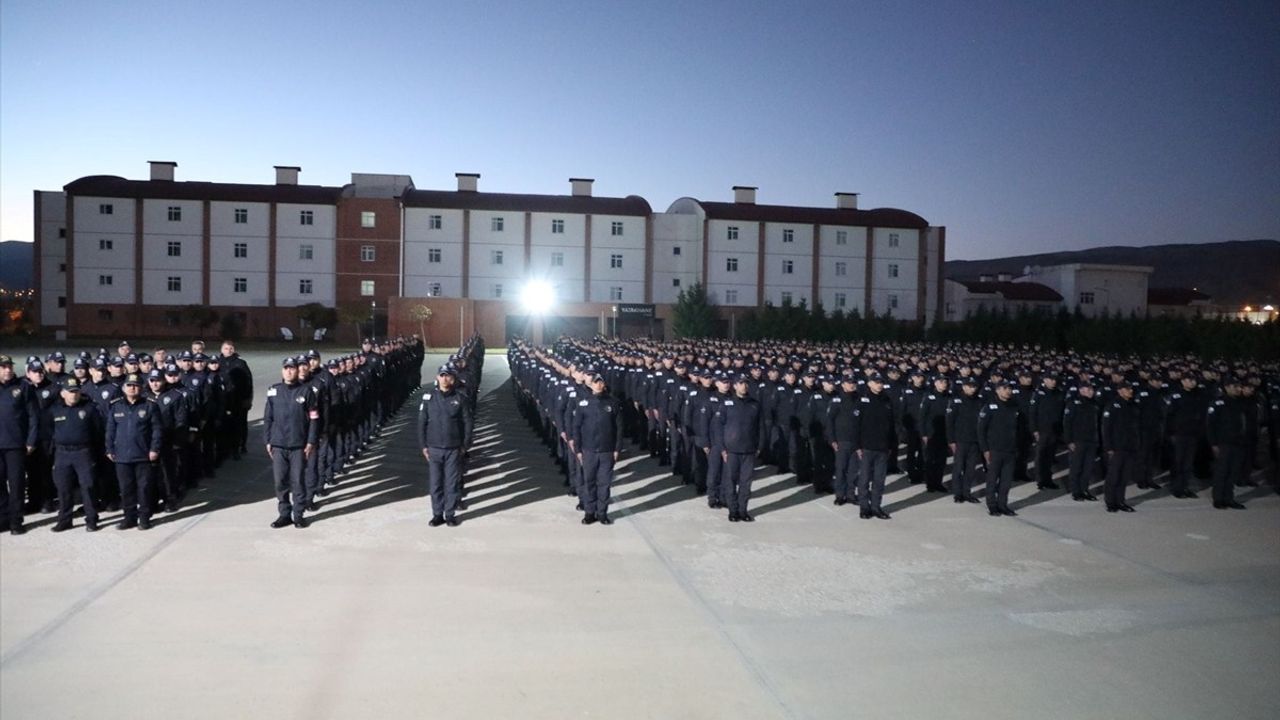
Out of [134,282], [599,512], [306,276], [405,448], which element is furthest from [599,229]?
[599,512]

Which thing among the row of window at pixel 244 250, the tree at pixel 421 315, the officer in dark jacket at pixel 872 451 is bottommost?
the officer in dark jacket at pixel 872 451

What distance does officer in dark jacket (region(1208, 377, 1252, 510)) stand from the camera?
38.9ft

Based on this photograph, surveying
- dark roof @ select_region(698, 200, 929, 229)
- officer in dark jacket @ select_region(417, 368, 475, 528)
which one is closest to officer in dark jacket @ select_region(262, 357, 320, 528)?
officer in dark jacket @ select_region(417, 368, 475, 528)

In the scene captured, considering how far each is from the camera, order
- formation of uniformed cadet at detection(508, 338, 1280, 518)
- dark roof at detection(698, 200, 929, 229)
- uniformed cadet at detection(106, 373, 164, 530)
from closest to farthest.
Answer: uniformed cadet at detection(106, 373, 164, 530) < formation of uniformed cadet at detection(508, 338, 1280, 518) < dark roof at detection(698, 200, 929, 229)

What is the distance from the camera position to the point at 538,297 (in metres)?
60.4

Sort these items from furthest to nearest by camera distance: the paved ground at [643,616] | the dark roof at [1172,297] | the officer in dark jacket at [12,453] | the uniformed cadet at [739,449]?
the dark roof at [1172,297] < the uniformed cadet at [739,449] < the officer in dark jacket at [12,453] < the paved ground at [643,616]

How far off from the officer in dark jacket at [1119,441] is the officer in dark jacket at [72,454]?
11.9m

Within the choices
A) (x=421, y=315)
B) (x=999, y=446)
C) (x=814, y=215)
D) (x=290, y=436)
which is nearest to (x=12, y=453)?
(x=290, y=436)

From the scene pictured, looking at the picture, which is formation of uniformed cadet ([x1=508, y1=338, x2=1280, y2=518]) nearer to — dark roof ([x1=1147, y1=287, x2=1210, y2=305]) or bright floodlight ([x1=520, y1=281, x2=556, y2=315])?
bright floodlight ([x1=520, y1=281, x2=556, y2=315])

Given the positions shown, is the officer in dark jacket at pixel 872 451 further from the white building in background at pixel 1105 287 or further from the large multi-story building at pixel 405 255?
the white building in background at pixel 1105 287

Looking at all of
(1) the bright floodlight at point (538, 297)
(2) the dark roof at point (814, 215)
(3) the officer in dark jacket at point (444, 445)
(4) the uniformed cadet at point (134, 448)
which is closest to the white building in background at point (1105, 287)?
(2) the dark roof at point (814, 215)

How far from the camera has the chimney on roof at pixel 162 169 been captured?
63094 mm

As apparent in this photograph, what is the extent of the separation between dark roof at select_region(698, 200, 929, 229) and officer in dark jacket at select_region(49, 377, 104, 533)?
5488cm

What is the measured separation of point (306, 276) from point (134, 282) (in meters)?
10.9
